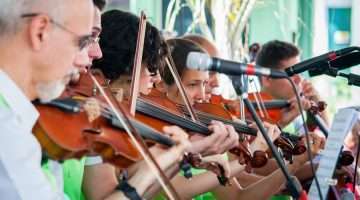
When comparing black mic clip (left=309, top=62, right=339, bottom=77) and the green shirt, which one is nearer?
black mic clip (left=309, top=62, right=339, bottom=77)

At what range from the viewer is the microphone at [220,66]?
1109 mm

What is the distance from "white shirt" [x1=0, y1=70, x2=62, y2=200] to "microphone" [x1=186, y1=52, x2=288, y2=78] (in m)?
0.27

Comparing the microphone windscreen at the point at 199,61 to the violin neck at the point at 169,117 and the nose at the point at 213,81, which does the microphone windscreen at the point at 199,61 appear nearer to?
the violin neck at the point at 169,117

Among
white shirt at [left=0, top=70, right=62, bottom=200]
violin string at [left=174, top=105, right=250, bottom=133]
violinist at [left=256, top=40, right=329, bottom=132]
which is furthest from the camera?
violinist at [left=256, top=40, right=329, bottom=132]

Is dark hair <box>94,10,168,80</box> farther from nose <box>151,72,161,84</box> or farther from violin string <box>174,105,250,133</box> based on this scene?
violin string <box>174,105,250,133</box>

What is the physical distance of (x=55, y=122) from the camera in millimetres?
1183

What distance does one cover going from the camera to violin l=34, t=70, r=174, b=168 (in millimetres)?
1156

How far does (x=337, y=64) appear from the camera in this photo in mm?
1471

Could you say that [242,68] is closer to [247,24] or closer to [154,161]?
[154,161]

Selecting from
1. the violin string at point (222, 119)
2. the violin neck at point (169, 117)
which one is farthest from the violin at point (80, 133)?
the violin string at point (222, 119)

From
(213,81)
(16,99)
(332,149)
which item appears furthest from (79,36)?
(213,81)

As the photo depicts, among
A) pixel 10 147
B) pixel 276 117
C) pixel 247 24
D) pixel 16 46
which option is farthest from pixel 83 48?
pixel 247 24

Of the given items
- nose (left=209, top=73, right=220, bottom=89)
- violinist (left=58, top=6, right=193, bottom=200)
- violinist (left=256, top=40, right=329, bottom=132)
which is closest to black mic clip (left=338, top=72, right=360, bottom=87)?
violinist (left=58, top=6, right=193, bottom=200)

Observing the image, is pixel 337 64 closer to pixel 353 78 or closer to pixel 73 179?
pixel 353 78
